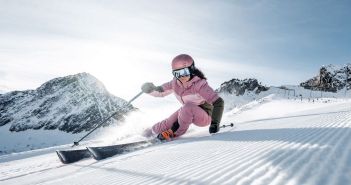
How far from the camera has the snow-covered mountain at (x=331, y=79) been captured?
91.3 meters

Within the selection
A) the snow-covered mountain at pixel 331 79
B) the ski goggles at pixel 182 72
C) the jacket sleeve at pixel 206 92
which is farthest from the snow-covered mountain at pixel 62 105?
the jacket sleeve at pixel 206 92

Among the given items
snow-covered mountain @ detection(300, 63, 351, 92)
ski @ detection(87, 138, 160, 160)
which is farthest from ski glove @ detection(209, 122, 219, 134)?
snow-covered mountain @ detection(300, 63, 351, 92)

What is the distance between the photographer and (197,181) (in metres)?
2.79

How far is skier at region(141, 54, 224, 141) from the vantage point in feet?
26.3

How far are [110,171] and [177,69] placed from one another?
4319 mm

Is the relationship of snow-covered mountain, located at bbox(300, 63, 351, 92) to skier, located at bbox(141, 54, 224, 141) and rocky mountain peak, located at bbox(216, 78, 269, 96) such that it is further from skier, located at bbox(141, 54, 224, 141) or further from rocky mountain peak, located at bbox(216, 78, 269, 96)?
→ skier, located at bbox(141, 54, 224, 141)

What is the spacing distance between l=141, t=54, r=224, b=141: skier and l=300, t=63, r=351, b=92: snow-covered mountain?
286ft

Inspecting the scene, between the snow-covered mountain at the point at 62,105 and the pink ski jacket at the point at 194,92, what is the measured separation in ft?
298

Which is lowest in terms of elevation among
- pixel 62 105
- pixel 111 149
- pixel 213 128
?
pixel 62 105

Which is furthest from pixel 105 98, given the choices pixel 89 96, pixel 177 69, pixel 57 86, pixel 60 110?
pixel 177 69

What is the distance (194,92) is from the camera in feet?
27.2

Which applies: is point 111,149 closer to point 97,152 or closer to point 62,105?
point 97,152

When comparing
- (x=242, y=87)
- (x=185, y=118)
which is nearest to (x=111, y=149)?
(x=185, y=118)

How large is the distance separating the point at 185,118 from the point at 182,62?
1222mm
